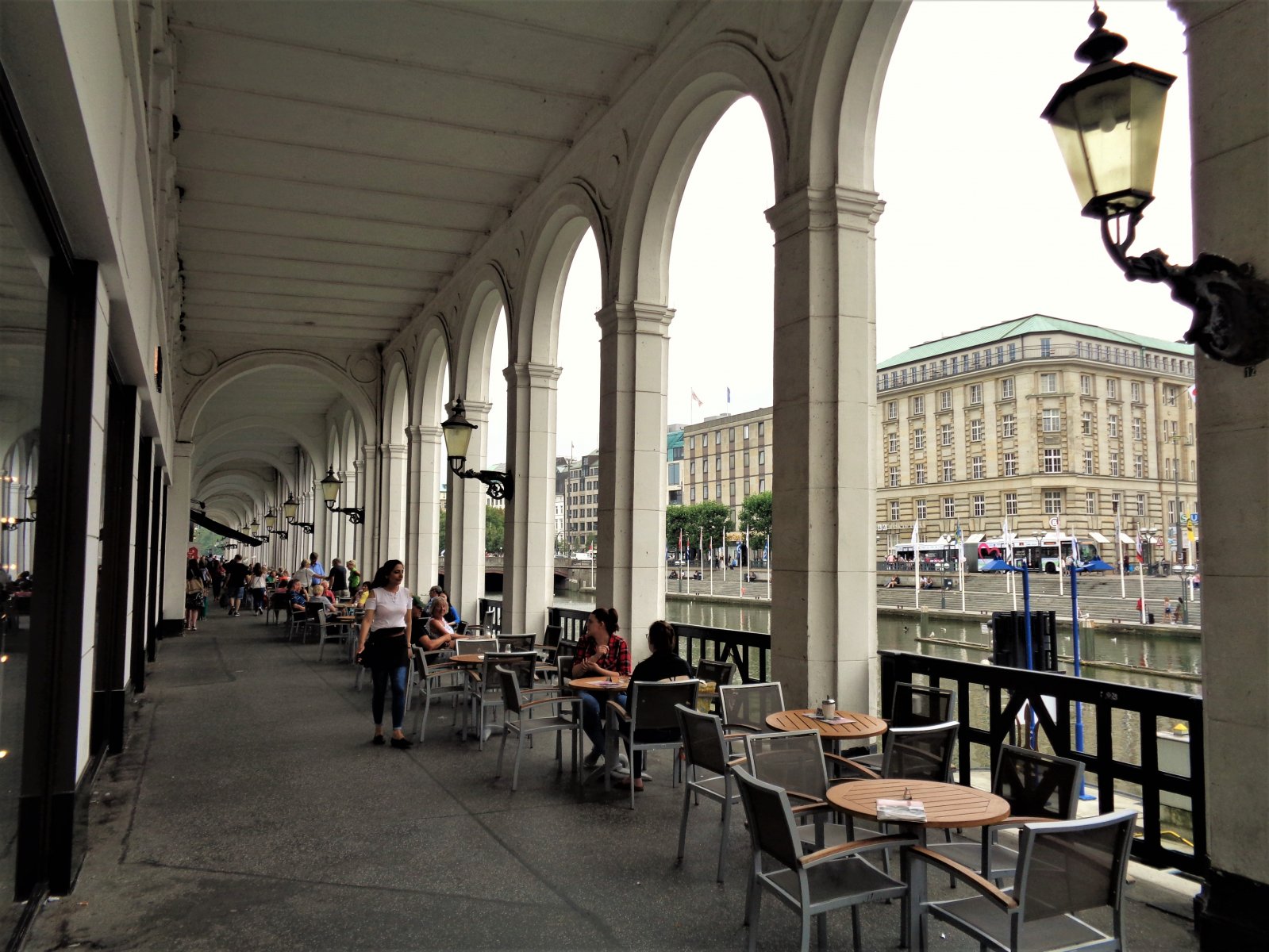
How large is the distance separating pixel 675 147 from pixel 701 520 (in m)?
62.5

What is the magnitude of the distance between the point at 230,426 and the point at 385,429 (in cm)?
948

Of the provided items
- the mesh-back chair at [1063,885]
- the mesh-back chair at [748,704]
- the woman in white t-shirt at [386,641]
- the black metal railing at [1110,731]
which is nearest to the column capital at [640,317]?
the woman in white t-shirt at [386,641]

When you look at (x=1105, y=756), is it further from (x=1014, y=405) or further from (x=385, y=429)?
(x=1014, y=405)

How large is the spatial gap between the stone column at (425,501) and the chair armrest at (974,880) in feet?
44.1

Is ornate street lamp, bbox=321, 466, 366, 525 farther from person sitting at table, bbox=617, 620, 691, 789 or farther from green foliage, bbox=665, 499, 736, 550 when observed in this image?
green foliage, bbox=665, 499, 736, 550

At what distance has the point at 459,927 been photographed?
3.55 meters

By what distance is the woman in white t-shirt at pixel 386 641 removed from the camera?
7.11m

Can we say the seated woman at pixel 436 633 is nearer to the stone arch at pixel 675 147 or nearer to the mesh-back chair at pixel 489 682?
the mesh-back chair at pixel 489 682

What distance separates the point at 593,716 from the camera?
19.5 feet

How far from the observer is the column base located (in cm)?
309

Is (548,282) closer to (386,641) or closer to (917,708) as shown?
(386,641)

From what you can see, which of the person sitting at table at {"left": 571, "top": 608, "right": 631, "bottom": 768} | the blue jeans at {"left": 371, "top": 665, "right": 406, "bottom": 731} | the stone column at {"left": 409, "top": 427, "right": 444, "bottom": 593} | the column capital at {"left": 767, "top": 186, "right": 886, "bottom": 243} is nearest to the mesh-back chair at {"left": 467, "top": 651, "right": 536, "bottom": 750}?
the blue jeans at {"left": 371, "top": 665, "right": 406, "bottom": 731}

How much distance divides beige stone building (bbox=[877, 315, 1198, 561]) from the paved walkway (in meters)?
55.2

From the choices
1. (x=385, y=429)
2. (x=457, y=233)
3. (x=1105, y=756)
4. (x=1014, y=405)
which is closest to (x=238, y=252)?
(x=457, y=233)
